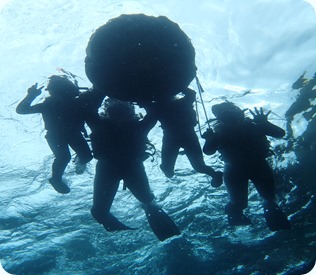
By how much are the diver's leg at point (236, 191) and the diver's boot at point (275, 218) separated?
2.31ft

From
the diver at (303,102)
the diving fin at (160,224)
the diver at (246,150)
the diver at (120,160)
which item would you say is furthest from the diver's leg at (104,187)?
the diver at (303,102)

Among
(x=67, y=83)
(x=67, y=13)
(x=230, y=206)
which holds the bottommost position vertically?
(x=230, y=206)

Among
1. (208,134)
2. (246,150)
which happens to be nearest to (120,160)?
(208,134)

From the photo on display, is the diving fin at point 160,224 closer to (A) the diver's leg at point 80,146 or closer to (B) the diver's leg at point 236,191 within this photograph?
(B) the diver's leg at point 236,191

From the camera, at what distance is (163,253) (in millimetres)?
17453

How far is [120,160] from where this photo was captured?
7.13 meters

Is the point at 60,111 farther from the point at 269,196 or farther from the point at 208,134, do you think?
the point at 269,196

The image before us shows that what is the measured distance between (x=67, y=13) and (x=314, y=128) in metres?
11.1

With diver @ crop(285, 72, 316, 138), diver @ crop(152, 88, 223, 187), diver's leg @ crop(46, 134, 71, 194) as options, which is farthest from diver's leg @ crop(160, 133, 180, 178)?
diver @ crop(285, 72, 316, 138)

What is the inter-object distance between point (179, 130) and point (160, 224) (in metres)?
2.57

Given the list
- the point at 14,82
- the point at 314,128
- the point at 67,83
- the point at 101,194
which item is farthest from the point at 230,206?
the point at 14,82

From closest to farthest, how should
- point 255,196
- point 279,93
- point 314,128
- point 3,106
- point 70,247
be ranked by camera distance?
point 3,106
point 279,93
point 314,128
point 255,196
point 70,247

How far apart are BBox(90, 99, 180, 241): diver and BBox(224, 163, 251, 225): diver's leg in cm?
206

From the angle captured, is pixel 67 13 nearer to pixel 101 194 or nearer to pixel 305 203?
pixel 101 194
